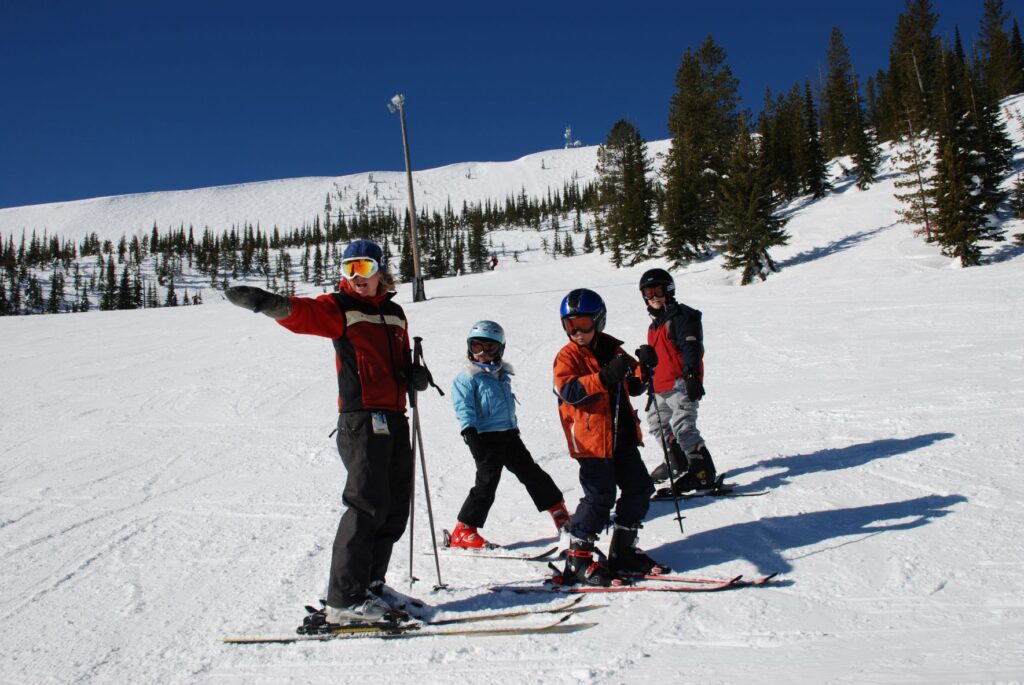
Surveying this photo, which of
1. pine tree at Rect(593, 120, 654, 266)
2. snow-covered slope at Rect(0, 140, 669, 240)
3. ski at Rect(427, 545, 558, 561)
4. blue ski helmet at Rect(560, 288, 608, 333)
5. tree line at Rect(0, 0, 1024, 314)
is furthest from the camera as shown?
snow-covered slope at Rect(0, 140, 669, 240)

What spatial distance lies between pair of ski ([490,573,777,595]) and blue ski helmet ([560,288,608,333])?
1.53m

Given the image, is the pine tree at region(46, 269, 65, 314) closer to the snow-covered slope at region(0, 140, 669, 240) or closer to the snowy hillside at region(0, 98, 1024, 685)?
the snow-covered slope at region(0, 140, 669, 240)

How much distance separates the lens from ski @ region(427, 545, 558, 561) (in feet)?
13.4

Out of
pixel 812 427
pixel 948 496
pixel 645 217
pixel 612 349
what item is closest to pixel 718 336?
pixel 812 427

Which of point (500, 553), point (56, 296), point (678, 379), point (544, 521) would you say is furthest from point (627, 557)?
point (56, 296)

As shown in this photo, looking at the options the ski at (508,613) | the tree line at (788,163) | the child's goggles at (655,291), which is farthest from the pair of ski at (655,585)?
the tree line at (788,163)

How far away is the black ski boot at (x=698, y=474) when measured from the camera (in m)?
5.11

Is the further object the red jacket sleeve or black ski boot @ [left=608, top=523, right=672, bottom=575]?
black ski boot @ [left=608, top=523, right=672, bottom=575]

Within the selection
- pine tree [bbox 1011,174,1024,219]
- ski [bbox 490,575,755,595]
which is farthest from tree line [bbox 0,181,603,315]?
ski [bbox 490,575,755,595]

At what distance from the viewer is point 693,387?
16.1 feet

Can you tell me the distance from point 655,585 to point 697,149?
34214 millimetres

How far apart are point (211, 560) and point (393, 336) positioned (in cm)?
224

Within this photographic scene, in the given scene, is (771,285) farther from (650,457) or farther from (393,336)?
(393,336)

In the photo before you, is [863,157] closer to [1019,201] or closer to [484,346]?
[1019,201]
